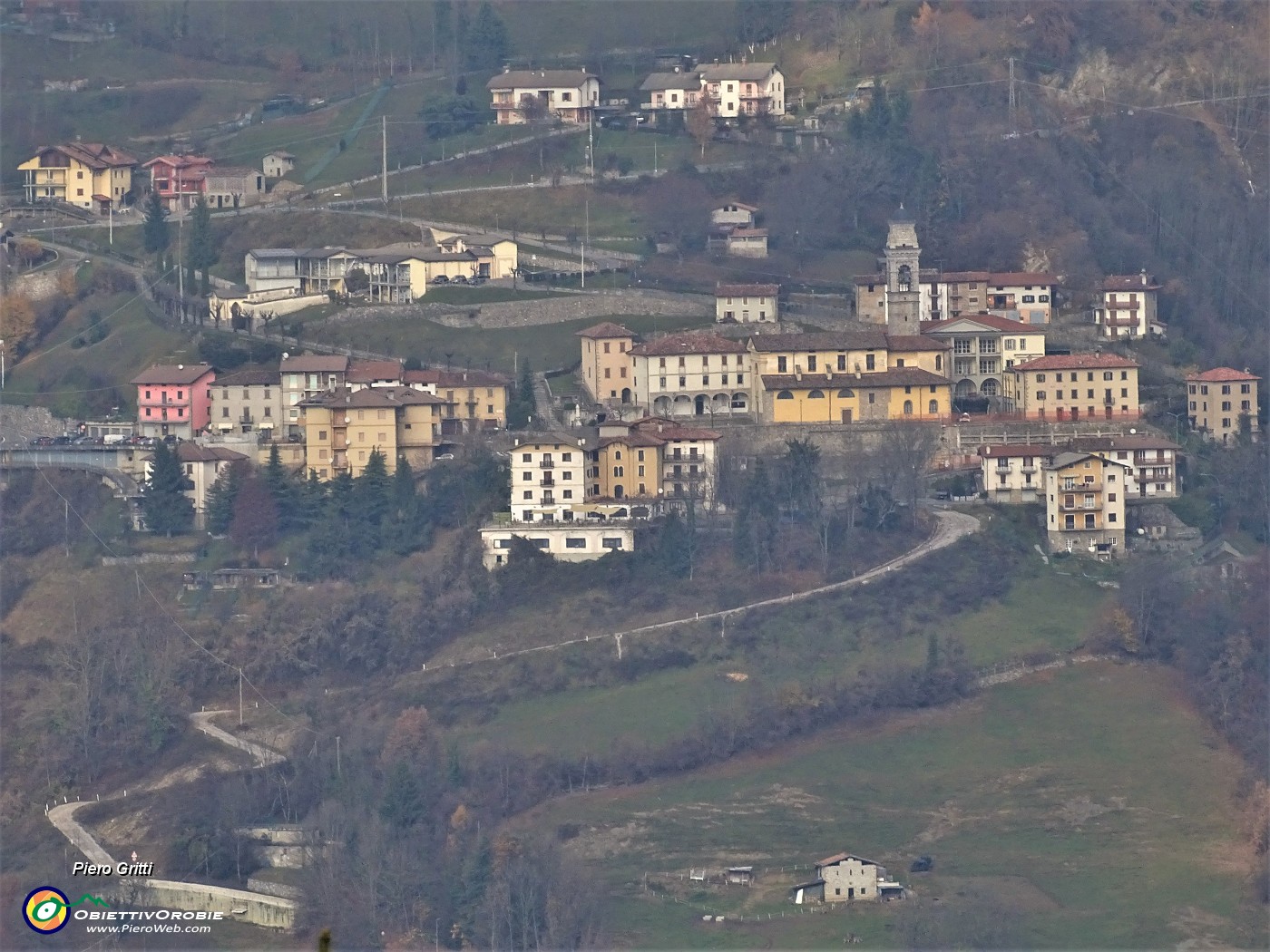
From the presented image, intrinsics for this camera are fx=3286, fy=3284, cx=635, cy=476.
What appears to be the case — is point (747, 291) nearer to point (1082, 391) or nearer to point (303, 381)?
point (1082, 391)

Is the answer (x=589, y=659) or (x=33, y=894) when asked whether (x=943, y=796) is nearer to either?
(x=589, y=659)

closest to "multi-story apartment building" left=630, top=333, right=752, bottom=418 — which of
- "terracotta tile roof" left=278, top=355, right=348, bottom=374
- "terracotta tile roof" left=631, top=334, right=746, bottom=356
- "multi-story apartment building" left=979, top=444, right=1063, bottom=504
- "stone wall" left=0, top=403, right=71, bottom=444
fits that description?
"terracotta tile roof" left=631, top=334, right=746, bottom=356

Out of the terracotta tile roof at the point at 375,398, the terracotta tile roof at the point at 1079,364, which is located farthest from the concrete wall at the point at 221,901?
the terracotta tile roof at the point at 1079,364

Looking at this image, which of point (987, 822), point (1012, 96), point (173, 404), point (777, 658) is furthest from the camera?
point (1012, 96)

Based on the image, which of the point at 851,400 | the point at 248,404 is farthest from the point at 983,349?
the point at 248,404

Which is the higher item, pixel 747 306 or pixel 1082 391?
pixel 747 306

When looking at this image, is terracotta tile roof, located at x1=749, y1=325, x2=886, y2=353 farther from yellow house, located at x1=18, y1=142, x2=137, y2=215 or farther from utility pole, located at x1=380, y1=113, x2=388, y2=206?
yellow house, located at x1=18, y1=142, x2=137, y2=215
